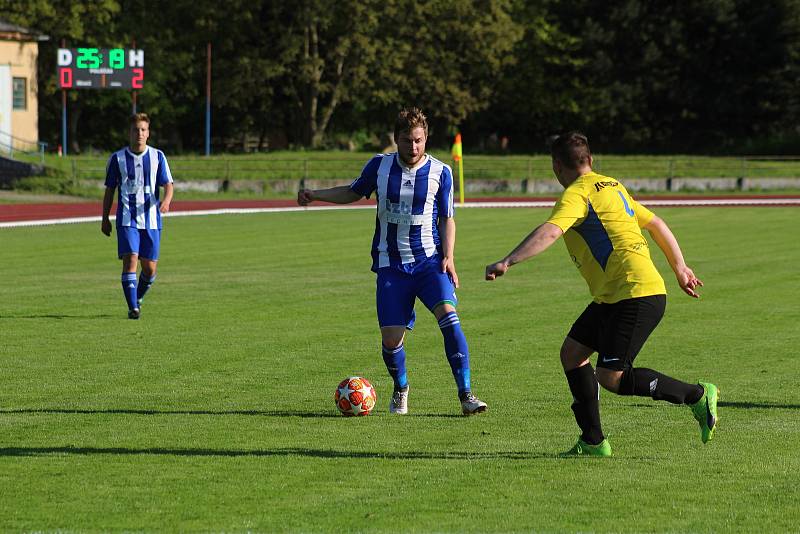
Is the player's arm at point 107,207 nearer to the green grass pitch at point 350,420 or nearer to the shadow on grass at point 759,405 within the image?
the green grass pitch at point 350,420

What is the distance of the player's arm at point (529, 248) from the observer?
6.74 metres

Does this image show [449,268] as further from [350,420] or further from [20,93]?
[20,93]

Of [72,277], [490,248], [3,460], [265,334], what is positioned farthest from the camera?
[490,248]

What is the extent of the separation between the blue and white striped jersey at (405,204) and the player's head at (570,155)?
179 cm

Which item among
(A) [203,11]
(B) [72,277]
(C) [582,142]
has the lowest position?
(B) [72,277]

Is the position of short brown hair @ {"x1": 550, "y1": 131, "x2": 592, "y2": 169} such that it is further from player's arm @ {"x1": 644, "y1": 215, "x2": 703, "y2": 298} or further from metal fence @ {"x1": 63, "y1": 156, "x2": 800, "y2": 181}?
metal fence @ {"x1": 63, "y1": 156, "x2": 800, "y2": 181}

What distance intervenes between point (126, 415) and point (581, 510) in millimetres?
3782

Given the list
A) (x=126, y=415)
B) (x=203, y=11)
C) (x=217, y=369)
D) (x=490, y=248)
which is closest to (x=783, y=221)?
(x=490, y=248)

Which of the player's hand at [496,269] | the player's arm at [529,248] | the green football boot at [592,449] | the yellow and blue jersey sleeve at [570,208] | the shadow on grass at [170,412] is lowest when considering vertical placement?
the shadow on grass at [170,412]

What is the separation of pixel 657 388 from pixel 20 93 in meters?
51.7

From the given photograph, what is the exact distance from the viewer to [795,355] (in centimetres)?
1181

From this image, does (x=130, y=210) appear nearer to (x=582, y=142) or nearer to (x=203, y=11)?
(x=582, y=142)

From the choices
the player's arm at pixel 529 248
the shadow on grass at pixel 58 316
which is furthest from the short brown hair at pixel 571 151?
the shadow on grass at pixel 58 316

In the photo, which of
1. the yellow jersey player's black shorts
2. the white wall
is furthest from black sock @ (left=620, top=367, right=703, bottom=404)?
the white wall
